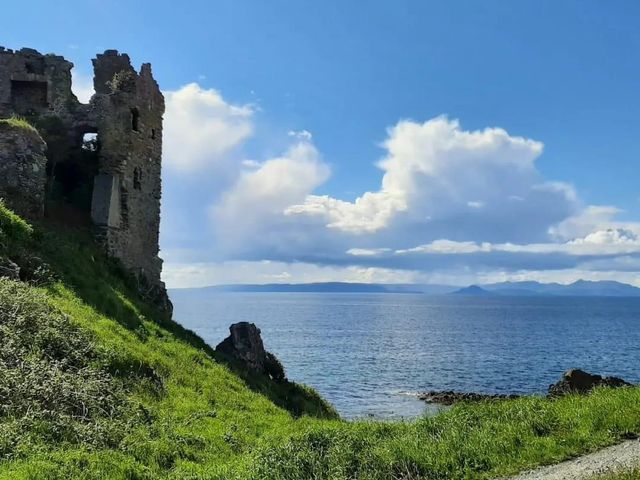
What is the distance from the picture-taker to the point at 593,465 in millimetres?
10477

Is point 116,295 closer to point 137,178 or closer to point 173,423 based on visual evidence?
point 137,178

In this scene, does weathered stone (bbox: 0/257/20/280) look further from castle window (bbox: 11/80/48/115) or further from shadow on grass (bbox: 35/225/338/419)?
castle window (bbox: 11/80/48/115)

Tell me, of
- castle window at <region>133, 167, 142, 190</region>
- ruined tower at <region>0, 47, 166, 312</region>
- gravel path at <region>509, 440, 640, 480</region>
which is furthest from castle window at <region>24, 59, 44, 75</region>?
gravel path at <region>509, 440, 640, 480</region>

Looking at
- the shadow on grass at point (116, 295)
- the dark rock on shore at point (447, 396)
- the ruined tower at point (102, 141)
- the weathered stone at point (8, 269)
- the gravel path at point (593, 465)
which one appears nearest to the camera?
the gravel path at point (593, 465)

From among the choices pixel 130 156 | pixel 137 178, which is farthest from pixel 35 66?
pixel 137 178

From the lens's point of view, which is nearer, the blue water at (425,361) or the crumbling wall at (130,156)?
the crumbling wall at (130,156)

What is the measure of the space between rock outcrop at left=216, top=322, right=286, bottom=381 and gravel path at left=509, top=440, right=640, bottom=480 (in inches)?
746

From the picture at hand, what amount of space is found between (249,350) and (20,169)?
13418 millimetres

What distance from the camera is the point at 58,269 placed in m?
22.3

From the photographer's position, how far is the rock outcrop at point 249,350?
28.4m

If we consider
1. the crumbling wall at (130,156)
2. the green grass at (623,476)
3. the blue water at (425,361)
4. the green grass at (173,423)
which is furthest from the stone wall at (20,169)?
the blue water at (425,361)

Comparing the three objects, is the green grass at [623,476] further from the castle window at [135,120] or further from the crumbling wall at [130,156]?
the castle window at [135,120]

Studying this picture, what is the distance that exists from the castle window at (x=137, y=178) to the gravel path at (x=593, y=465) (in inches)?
1028

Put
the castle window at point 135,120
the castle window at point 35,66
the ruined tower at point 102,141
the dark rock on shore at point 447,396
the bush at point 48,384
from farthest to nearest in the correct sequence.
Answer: the dark rock on shore at point 447,396, the castle window at point 35,66, the castle window at point 135,120, the ruined tower at point 102,141, the bush at point 48,384
